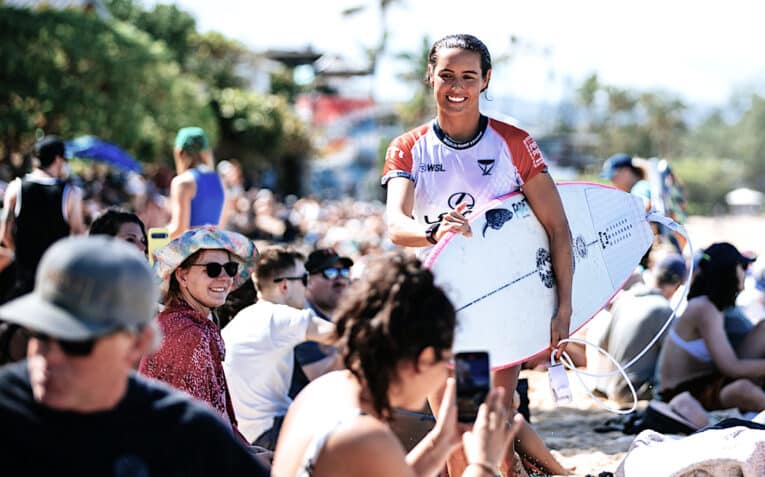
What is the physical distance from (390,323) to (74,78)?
28.0 m

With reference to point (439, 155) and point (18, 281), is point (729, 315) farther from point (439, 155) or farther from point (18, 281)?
point (18, 281)

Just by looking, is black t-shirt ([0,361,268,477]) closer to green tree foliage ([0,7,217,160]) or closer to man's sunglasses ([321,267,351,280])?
man's sunglasses ([321,267,351,280])

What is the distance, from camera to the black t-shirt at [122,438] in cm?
183

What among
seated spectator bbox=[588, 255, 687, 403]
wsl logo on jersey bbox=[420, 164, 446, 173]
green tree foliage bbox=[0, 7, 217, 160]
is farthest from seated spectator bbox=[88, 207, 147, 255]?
green tree foliage bbox=[0, 7, 217, 160]

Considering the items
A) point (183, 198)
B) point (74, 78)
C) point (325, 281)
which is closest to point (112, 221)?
point (183, 198)

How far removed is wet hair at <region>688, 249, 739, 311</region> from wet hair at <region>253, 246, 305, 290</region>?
106 inches

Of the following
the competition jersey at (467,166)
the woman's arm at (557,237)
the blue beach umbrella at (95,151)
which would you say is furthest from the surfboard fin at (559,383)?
the blue beach umbrella at (95,151)

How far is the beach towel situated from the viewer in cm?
356

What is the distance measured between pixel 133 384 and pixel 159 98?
109 feet

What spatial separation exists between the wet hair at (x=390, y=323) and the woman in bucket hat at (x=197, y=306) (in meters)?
1.21

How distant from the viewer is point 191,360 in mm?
3350

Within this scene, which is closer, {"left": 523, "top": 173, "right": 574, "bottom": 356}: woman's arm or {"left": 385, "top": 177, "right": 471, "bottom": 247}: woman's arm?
{"left": 385, "top": 177, "right": 471, "bottom": 247}: woman's arm

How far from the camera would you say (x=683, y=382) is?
6070mm

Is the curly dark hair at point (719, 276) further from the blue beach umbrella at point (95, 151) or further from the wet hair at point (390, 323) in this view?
the blue beach umbrella at point (95, 151)
